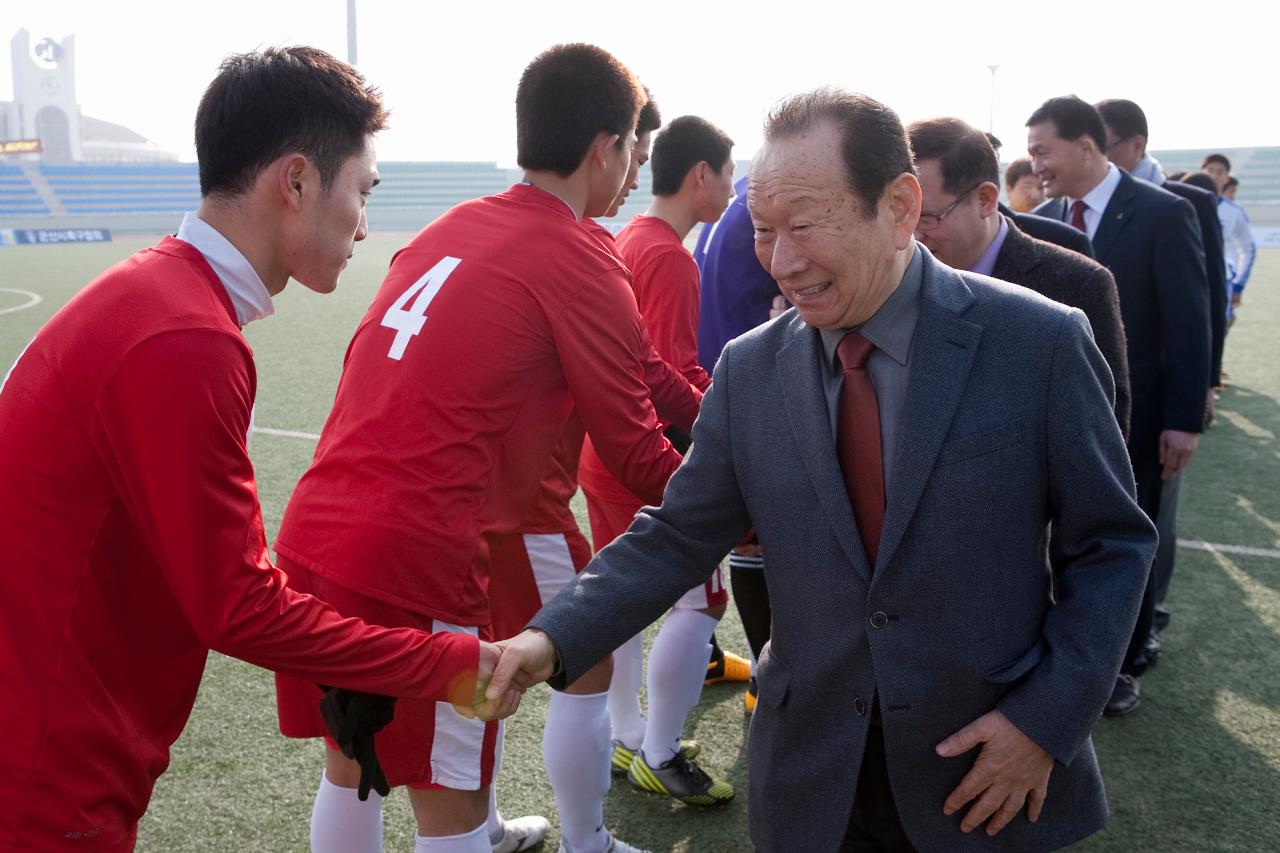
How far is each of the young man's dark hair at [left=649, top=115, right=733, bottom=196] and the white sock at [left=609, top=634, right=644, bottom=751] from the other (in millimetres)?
1738

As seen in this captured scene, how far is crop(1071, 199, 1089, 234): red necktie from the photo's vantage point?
14.1 feet

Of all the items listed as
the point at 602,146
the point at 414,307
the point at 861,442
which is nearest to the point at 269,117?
the point at 414,307

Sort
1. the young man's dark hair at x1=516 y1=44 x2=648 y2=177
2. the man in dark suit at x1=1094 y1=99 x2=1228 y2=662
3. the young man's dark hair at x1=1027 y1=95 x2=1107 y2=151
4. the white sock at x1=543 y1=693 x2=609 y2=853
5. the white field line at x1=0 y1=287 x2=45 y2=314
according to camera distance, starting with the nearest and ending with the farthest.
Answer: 1. the young man's dark hair at x1=516 y1=44 x2=648 y2=177
2. the white sock at x1=543 y1=693 x2=609 y2=853
3. the young man's dark hair at x1=1027 y1=95 x2=1107 y2=151
4. the man in dark suit at x1=1094 y1=99 x2=1228 y2=662
5. the white field line at x1=0 y1=287 x2=45 y2=314

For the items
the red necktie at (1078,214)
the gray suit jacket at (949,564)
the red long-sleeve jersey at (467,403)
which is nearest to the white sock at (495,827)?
the red long-sleeve jersey at (467,403)

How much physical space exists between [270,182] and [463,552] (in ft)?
3.04

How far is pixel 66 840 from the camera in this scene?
66.2 inches

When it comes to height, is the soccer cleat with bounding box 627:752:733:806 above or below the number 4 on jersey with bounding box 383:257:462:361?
below

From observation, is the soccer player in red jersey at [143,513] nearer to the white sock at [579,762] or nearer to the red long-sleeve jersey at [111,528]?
the red long-sleeve jersey at [111,528]

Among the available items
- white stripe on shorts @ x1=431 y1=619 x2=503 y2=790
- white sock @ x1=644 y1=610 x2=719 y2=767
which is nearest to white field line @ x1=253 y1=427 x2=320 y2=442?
white sock @ x1=644 y1=610 x2=719 y2=767

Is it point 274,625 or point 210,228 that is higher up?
point 210,228

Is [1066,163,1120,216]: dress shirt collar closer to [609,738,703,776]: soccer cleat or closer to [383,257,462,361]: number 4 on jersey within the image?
[609,738,703,776]: soccer cleat

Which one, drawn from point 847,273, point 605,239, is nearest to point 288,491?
point 605,239

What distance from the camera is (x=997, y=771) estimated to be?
5.83ft

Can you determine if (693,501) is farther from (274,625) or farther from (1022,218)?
(1022,218)
